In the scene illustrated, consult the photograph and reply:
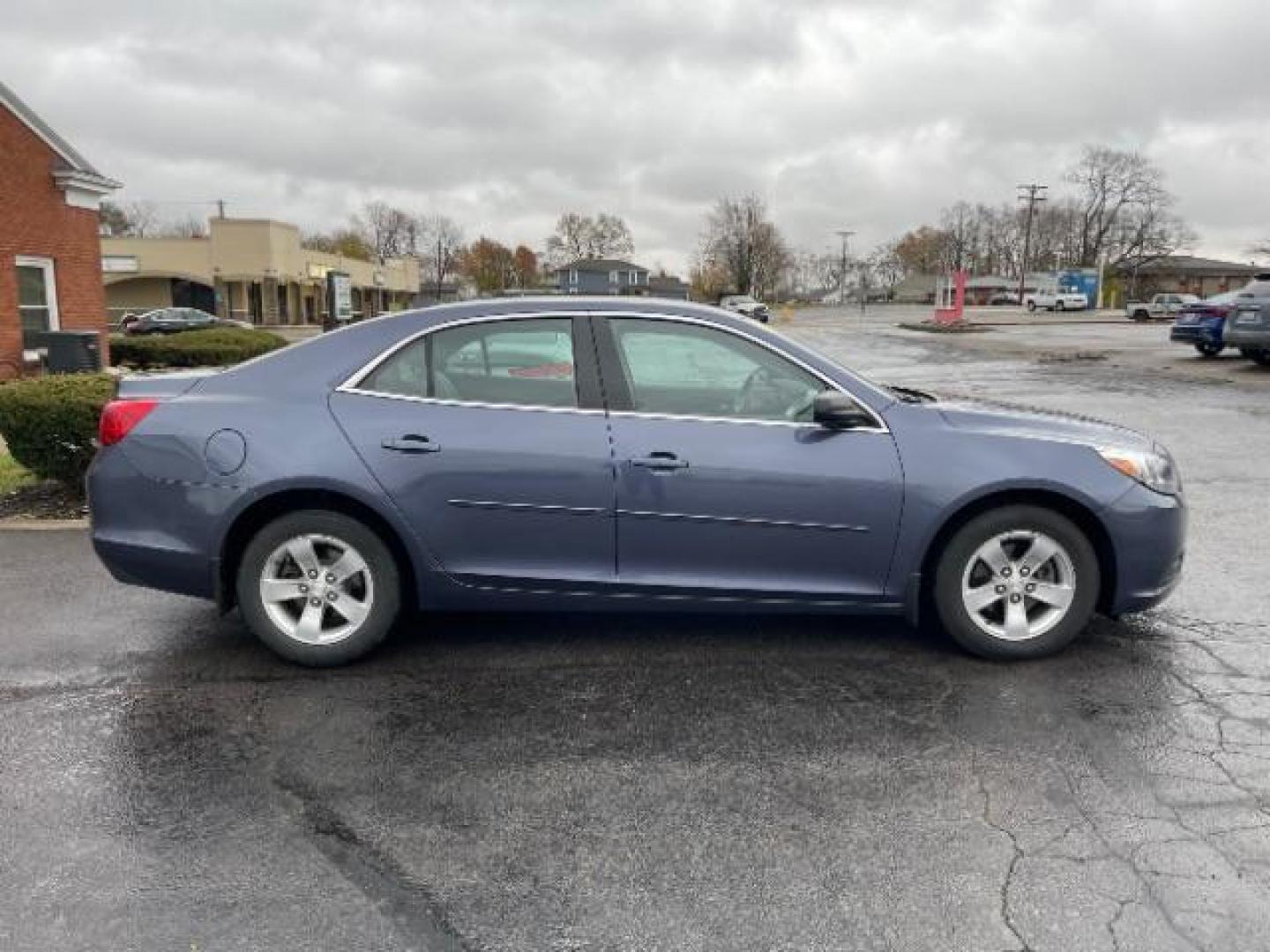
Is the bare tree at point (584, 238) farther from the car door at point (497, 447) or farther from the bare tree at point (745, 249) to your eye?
the car door at point (497, 447)

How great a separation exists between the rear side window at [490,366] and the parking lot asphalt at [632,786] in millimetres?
1198

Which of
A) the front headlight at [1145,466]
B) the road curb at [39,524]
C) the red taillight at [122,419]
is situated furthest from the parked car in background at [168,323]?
the front headlight at [1145,466]

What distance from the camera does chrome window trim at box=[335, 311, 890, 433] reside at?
3895mm

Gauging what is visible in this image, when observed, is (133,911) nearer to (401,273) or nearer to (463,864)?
(463,864)

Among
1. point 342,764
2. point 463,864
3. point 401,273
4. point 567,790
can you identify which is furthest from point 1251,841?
point 401,273

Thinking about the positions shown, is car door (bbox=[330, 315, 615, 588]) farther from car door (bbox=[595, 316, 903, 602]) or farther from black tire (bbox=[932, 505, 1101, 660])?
black tire (bbox=[932, 505, 1101, 660])

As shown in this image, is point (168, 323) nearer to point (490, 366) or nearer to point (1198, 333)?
point (1198, 333)

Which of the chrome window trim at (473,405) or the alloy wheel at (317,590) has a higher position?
the chrome window trim at (473,405)

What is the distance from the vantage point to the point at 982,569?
4.00m

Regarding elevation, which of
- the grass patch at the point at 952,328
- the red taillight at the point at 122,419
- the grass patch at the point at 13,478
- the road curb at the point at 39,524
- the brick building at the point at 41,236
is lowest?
the road curb at the point at 39,524

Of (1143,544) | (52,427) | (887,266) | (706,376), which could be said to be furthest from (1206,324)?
(887,266)

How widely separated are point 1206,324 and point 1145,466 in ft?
64.5

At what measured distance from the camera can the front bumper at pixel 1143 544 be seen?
393cm

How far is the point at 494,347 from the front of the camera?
400 cm
